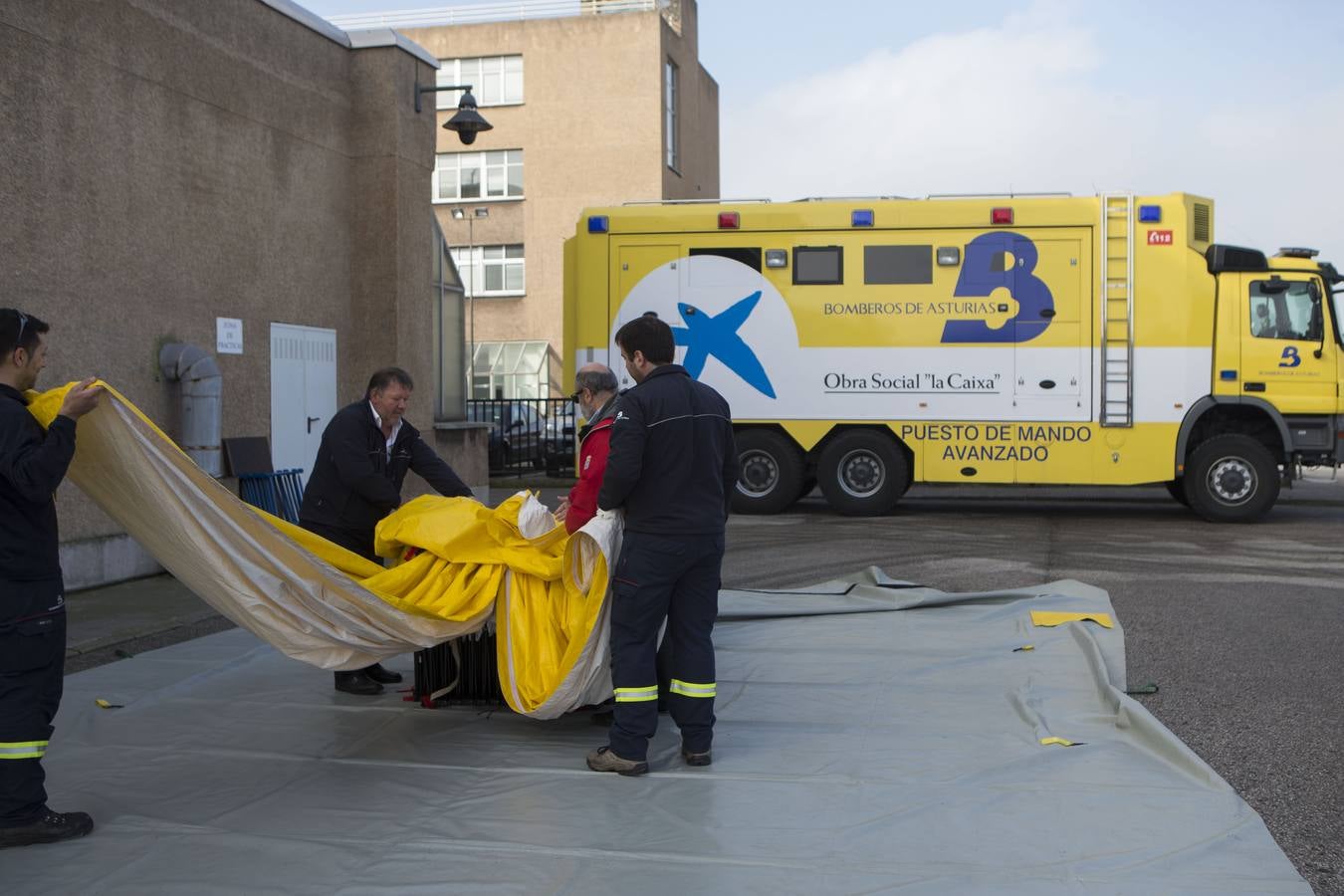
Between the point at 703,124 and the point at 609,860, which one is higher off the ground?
the point at 703,124

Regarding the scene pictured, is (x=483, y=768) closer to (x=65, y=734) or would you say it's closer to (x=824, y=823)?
(x=824, y=823)

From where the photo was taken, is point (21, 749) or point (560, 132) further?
point (560, 132)

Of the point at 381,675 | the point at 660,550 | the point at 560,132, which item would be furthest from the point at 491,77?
the point at 660,550

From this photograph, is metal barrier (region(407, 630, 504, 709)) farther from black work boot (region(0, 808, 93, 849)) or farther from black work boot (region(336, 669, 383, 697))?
black work boot (region(0, 808, 93, 849))

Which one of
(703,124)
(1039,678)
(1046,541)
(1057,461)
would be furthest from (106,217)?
(703,124)

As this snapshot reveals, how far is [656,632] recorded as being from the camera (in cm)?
557

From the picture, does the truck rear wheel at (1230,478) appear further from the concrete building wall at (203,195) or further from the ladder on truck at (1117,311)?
the concrete building wall at (203,195)

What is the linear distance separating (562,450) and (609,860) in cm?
1829

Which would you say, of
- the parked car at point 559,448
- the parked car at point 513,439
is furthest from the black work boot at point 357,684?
the parked car at point 513,439

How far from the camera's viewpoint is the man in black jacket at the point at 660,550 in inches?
214

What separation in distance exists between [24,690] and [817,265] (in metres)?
12.2

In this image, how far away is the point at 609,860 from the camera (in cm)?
441

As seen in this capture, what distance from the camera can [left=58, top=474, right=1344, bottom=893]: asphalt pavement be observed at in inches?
221

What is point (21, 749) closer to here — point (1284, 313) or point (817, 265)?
point (817, 265)
